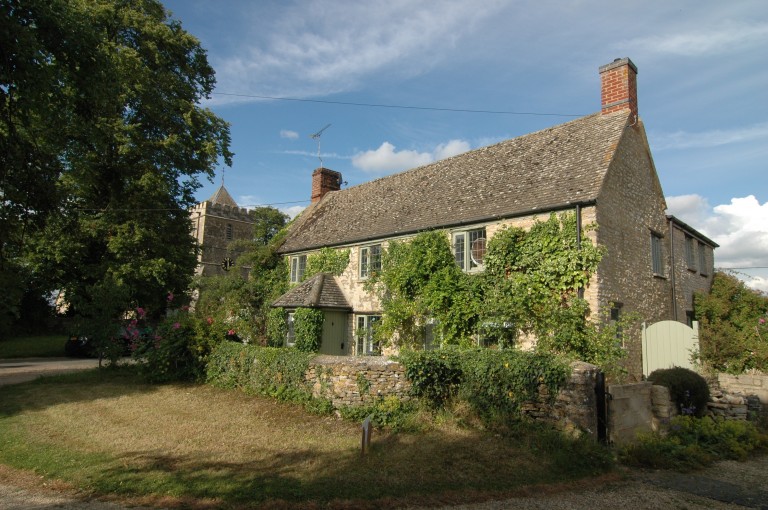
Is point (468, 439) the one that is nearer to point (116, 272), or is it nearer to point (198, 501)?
point (198, 501)

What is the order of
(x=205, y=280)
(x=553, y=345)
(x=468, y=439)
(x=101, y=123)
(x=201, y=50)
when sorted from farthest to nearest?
1. (x=201, y=50)
2. (x=205, y=280)
3. (x=101, y=123)
4. (x=553, y=345)
5. (x=468, y=439)

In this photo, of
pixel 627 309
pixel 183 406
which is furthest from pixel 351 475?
pixel 627 309

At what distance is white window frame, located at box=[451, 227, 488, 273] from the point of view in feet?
53.9

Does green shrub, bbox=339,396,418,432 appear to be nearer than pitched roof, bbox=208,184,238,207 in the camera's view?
Yes

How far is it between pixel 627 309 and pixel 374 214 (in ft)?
36.2

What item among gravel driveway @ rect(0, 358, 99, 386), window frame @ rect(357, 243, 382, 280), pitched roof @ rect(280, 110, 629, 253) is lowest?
gravel driveway @ rect(0, 358, 99, 386)

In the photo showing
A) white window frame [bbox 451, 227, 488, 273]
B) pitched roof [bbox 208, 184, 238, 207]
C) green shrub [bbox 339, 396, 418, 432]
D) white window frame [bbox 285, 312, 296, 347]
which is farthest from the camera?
pitched roof [bbox 208, 184, 238, 207]

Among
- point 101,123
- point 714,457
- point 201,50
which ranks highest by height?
point 201,50

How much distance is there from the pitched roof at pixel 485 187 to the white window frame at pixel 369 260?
0.51m

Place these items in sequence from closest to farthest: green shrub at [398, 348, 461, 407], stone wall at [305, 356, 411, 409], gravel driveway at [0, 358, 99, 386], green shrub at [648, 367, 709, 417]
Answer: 1. green shrub at [398, 348, 461, 407]
2. green shrub at [648, 367, 709, 417]
3. stone wall at [305, 356, 411, 409]
4. gravel driveway at [0, 358, 99, 386]

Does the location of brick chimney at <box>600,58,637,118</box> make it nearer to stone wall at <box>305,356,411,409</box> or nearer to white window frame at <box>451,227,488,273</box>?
white window frame at <box>451,227,488,273</box>

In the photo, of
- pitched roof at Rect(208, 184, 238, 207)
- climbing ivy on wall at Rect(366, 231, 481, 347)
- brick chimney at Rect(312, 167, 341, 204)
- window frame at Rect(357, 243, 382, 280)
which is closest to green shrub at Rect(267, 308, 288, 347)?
window frame at Rect(357, 243, 382, 280)

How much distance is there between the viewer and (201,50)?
87.4ft

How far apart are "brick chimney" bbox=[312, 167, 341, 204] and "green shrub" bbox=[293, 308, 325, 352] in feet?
35.6
